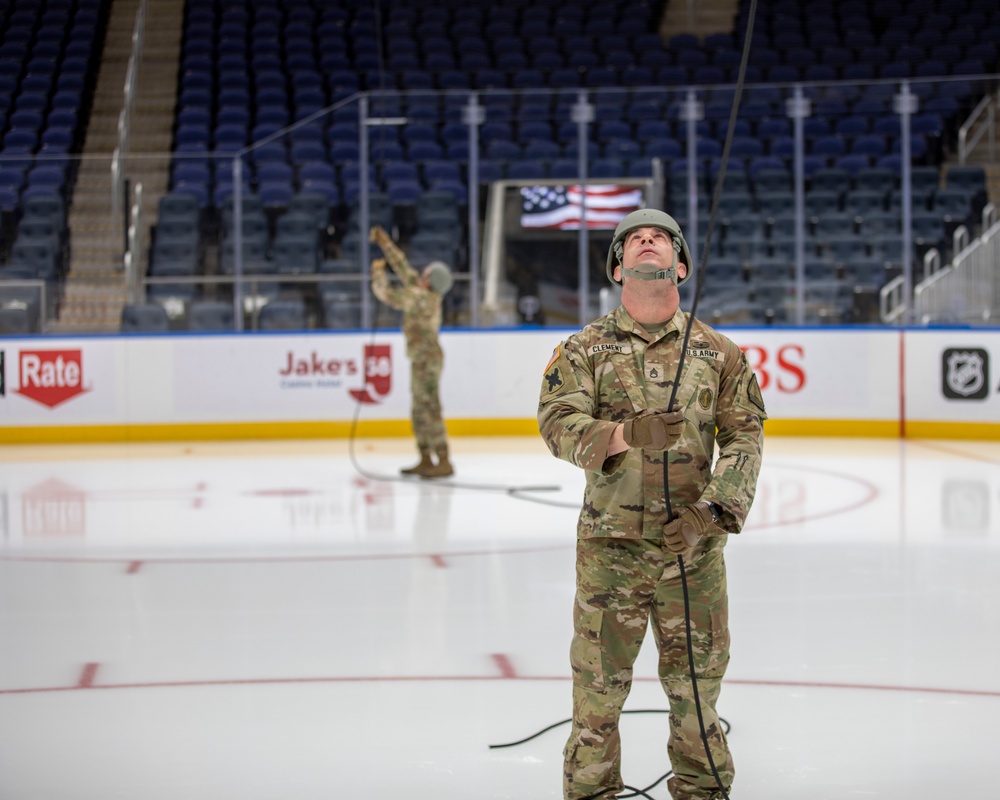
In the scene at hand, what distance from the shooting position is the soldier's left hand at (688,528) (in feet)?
8.89

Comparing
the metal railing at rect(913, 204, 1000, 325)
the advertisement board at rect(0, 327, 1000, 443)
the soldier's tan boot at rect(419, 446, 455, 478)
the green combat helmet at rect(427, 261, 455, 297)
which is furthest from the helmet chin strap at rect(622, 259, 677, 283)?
the metal railing at rect(913, 204, 1000, 325)

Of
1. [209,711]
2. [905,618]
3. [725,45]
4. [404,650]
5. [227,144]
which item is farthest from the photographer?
[725,45]

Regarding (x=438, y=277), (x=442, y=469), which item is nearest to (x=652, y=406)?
(x=438, y=277)

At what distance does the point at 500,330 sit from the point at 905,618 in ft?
28.9

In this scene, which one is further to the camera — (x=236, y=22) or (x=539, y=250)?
(x=236, y=22)

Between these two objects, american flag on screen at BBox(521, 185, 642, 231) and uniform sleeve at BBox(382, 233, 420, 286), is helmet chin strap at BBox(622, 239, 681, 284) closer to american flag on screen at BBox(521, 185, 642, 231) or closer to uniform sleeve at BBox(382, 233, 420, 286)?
uniform sleeve at BBox(382, 233, 420, 286)

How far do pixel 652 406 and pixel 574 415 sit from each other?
0.20m

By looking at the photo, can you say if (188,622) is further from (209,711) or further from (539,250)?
(539,250)

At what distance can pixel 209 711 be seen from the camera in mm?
4082

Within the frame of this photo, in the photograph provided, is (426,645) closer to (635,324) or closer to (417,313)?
(635,324)

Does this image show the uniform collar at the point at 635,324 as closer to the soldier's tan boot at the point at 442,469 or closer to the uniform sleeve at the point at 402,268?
the uniform sleeve at the point at 402,268

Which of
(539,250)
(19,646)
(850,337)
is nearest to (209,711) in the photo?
(19,646)

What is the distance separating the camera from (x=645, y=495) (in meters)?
2.85

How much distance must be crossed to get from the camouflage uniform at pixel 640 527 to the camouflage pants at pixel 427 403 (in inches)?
271
